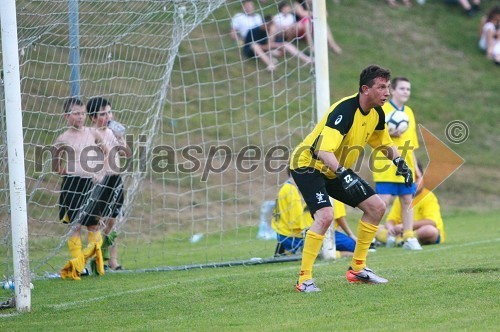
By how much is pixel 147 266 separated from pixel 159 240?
3068mm

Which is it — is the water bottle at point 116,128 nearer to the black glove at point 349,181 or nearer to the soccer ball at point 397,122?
the soccer ball at point 397,122

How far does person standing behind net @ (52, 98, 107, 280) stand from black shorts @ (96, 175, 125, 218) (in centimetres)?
12

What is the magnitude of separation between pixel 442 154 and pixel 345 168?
13516mm

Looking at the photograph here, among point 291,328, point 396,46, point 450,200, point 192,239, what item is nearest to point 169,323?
point 291,328

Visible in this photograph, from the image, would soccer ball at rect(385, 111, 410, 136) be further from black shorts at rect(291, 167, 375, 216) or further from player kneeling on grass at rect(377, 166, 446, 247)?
black shorts at rect(291, 167, 375, 216)

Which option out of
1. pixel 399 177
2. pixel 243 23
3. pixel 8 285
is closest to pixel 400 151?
pixel 399 177

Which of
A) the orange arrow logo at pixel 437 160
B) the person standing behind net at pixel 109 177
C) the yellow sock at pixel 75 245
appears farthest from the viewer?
the orange arrow logo at pixel 437 160

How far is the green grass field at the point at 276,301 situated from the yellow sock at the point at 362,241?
0.25 metres

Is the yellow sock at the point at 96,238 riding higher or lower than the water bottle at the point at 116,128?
lower

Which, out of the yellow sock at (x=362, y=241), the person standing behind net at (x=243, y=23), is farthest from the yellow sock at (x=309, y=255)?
the person standing behind net at (x=243, y=23)

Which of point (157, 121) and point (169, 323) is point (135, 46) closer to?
point (157, 121)

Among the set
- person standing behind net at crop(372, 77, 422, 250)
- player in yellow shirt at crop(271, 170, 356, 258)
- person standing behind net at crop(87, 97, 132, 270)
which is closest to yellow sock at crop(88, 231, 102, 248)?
person standing behind net at crop(87, 97, 132, 270)

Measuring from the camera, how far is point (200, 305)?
7.68 m

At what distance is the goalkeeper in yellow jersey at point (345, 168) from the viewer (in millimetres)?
7734
